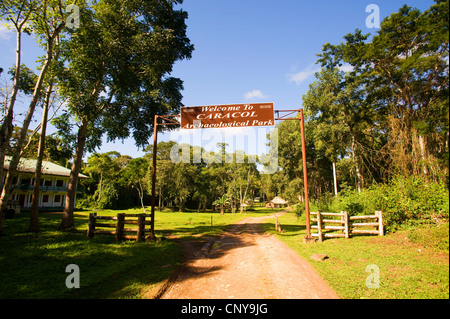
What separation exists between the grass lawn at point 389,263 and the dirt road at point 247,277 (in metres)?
0.60

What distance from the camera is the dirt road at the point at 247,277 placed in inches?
206

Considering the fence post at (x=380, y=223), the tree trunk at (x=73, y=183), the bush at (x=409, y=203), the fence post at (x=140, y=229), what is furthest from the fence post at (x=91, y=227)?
the bush at (x=409, y=203)

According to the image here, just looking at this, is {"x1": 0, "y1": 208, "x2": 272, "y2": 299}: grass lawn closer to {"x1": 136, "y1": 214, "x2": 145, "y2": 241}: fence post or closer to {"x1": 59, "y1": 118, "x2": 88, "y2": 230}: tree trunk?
{"x1": 136, "y1": 214, "x2": 145, "y2": 241}: fence post

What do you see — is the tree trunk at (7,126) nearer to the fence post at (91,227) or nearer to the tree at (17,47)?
the tree at (17,47)

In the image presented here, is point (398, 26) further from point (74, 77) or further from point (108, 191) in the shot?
point (108, 191)

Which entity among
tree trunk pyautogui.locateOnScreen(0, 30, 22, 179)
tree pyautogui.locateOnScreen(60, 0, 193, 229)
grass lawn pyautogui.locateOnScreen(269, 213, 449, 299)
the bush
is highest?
tree pyautogui.locateOnScreen(60, 0, 193, 229)

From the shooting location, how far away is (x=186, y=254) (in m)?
9.38

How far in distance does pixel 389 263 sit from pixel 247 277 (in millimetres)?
4833

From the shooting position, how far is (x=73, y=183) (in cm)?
1455

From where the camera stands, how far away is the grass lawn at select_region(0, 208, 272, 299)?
5445 millimetres

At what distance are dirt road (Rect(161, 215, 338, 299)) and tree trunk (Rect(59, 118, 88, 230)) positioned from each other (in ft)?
32.9

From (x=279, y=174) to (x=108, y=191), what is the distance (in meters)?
32.8

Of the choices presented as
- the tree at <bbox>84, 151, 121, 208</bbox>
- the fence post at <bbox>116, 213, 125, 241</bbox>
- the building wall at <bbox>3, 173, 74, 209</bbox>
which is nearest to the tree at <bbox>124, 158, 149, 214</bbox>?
the tree at <bbox>84, 151, 121, 208</bbox>

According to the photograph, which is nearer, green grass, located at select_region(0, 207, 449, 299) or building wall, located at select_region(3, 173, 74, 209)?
green grass, located at select_region(0, 207, 449, 299)
